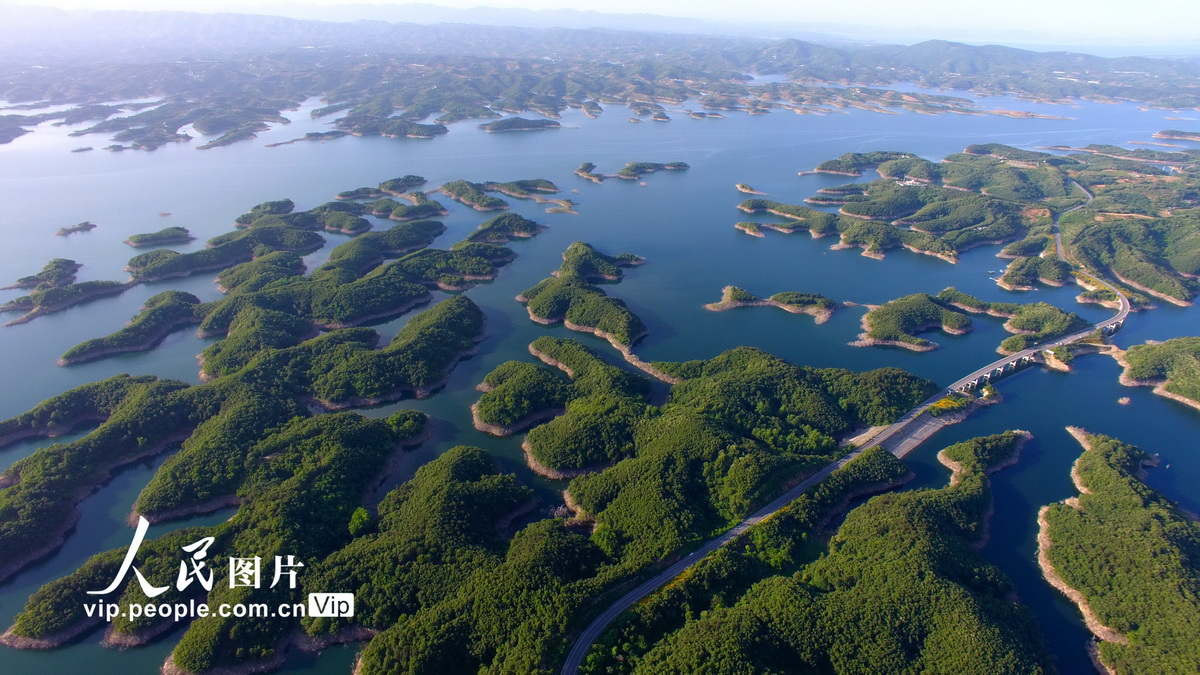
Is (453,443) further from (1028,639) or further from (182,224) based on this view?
(182,224)

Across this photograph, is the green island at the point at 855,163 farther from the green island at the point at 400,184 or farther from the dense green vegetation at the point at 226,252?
the dense green vegetation at the point at 226,252

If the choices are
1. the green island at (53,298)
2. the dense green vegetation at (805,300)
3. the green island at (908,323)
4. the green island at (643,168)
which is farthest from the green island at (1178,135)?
the green island at (53,298)

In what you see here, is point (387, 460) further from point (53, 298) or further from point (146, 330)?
point (53, 298)

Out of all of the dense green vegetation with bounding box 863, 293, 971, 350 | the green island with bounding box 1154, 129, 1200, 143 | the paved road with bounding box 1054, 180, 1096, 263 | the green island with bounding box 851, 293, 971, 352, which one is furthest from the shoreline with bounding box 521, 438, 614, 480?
the green island with bounding box 1154, 129, 1200, 143

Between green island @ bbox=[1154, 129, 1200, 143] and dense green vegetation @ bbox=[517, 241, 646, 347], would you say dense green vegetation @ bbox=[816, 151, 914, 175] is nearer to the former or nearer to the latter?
dense green vegetation @ bbox=[517, 241, 646, 347]

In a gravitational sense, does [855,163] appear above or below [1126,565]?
above

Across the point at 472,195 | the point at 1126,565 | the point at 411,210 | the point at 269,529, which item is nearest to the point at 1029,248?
the point at 1126,565
